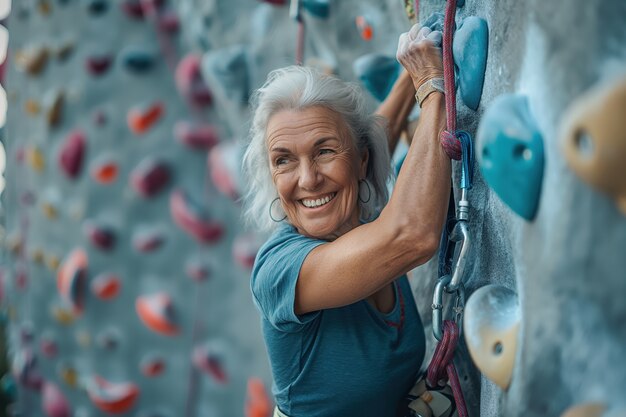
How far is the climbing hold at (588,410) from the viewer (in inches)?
29.4

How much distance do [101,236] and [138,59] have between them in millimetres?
641

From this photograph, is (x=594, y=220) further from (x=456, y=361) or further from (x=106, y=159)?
(x=106, y=159)

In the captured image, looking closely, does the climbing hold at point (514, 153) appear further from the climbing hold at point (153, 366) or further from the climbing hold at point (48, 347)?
the climbing hold at point (48, 347)

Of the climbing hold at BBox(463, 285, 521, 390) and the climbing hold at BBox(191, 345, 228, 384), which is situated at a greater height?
the climbing hold at BBox(463, 285, 521, 390)

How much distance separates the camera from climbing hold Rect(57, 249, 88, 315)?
2.75 m

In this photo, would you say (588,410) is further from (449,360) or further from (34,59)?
(34,59)

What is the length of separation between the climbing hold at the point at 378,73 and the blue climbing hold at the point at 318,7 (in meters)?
0.28

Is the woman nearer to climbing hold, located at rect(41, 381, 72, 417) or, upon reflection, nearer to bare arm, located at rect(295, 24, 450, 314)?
bare arm, located at rect(295, 24, 450, 314)

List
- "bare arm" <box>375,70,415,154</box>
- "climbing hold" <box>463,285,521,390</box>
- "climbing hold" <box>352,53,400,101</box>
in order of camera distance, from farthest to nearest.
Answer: "climbing hold" <box>352,53,400,101</box> → "bare arm" <box>375,70,415,154</box> → "climbing hold" <box>463,285,521,390</box>

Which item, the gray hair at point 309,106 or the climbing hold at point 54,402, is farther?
the climbing hold at point 54,402

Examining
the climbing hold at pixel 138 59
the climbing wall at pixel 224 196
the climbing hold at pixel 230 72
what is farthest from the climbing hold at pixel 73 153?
the climbing hold at pixel 230 72

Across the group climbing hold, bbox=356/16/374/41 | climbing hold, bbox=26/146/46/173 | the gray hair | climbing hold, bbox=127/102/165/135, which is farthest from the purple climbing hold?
the gray hair

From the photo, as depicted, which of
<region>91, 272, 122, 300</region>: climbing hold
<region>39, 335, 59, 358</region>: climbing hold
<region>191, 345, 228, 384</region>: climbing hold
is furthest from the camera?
<region>39, 335, 59, 358</region>: climbing hold

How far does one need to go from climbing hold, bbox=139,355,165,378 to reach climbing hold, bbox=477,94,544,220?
1917 mm
